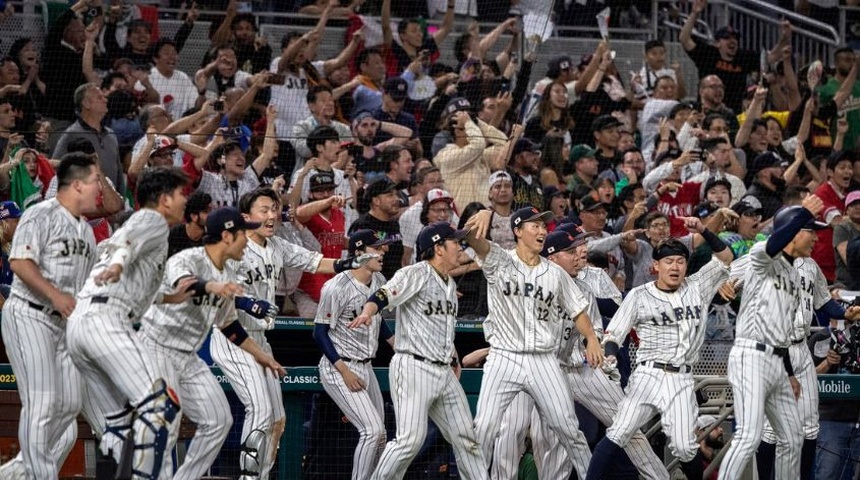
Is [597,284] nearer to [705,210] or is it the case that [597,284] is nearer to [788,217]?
[705,210]

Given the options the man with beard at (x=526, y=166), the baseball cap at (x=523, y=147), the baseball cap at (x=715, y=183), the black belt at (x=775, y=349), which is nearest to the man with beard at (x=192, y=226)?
the man with beard at (x=526, y=166)

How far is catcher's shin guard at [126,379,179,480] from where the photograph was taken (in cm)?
711

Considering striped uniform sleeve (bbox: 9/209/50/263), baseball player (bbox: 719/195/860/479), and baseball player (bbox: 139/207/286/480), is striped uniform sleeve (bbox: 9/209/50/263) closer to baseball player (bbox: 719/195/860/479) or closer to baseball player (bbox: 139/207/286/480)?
baseball player (bbox: 139/207/286/480)

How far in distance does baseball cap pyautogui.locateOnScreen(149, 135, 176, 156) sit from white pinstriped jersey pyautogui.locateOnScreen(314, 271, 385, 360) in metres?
2.06

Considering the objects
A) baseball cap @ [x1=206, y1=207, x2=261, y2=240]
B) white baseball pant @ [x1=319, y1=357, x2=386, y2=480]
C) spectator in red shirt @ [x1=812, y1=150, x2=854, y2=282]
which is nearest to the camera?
baseball cap @ [x1=206, y1=207, x2=261, y2=240]

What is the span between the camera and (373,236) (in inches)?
393

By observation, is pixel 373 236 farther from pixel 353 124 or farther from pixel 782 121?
pixel 782 121

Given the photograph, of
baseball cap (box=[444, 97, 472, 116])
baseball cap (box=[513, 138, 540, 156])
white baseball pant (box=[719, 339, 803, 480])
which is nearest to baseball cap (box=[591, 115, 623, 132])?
baseball cap (box=[513, 138, 540, 156])

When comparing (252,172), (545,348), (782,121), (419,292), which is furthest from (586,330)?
(782,121)

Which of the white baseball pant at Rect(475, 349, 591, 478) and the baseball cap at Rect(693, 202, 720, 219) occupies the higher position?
the baseball cap at Rect(693, 202, 720, 219)

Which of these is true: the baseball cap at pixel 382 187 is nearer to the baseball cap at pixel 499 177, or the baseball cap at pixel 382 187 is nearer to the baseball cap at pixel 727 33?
the baseball cap at pixel 499 177

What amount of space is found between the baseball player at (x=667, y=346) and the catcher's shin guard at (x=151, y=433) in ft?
10.6

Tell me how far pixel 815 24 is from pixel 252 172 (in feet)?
28.5

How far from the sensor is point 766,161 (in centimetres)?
1360
